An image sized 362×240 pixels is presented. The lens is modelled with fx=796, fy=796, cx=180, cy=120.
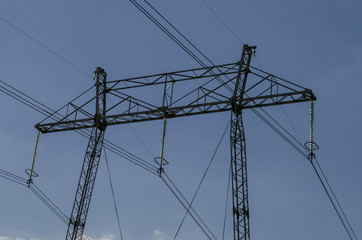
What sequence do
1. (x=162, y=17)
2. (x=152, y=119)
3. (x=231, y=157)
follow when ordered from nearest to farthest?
(x=162, y=17) < (x=231, y=157) < (x=152, y=119)

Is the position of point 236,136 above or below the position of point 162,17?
below

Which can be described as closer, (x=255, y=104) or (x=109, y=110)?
(x=255, y=104)

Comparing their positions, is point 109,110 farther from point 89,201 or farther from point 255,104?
point 255,104

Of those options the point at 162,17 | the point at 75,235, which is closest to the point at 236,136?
the point at 162,17

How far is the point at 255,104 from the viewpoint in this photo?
3875cm

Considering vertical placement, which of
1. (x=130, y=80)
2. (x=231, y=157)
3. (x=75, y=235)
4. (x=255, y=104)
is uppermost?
(x=130, y=80)

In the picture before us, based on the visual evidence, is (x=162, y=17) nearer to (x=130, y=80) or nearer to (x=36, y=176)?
(x=130, y=80)

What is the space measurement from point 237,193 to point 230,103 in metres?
4.43

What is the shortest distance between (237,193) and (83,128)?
967cm

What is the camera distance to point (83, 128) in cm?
4250

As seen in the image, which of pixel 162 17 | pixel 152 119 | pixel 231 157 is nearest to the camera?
pixel 162 17

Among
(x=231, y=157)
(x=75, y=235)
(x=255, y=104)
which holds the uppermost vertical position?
(x=255, y=104)

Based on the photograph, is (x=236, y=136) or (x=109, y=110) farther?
(x=109, y=110)

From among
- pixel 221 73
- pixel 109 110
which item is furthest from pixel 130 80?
pixel 221 73
